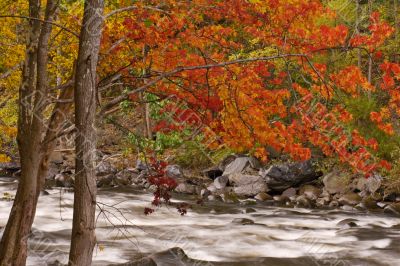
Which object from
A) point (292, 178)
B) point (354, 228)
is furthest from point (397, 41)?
point (354, 228)

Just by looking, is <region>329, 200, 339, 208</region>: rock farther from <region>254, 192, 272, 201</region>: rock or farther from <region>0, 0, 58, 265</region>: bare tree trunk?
<region>0, 0, 58, 265</region>: bare tree trunk

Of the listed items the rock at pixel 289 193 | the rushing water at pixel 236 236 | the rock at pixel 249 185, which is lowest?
the rushing water at pixel 236 236

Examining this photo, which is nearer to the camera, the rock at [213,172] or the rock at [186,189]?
the rock at [186,189]

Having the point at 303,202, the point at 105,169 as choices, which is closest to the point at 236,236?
the point at 303,202

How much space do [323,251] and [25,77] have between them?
261 inches

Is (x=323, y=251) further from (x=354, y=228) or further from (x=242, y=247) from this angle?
(x=354, y=228)

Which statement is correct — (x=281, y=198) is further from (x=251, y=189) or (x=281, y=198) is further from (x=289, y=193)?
(x=251, y=189)

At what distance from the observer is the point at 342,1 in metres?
24.2

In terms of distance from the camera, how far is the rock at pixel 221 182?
1837 centimetres

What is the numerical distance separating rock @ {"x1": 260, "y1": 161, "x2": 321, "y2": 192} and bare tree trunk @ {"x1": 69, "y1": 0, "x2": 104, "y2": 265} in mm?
13146

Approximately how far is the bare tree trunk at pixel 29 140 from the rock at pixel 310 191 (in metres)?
11.3

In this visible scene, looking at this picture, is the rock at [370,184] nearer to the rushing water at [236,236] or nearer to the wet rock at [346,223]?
the rushing water at [236,236]

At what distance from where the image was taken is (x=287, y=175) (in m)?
17.4

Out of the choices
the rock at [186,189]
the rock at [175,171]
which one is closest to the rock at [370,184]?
the rock at [186,189]
